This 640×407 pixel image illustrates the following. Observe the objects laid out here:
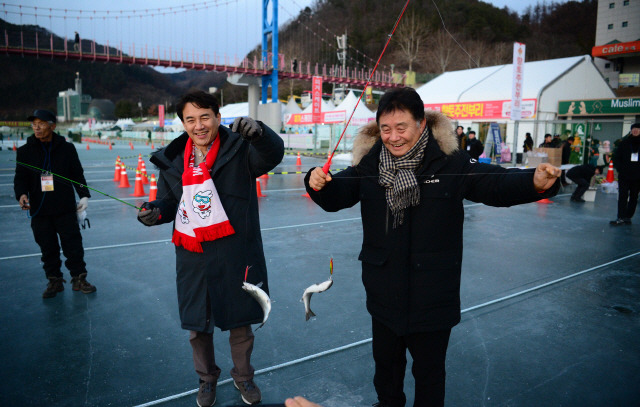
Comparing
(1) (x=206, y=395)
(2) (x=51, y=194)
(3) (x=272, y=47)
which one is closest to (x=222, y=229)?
(1) (x=206, y=395)

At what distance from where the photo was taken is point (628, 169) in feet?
23.4

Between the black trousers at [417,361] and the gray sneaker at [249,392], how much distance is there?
803mm

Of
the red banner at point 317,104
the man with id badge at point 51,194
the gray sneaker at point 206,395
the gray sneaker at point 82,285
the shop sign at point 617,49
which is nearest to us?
the gray sneaker at point 206,395

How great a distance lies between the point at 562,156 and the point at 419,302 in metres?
12.3

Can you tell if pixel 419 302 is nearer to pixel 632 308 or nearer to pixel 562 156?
pixel 632 308

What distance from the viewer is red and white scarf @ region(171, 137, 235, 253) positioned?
7.59ft

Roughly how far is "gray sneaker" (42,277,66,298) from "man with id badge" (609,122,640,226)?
8.48m

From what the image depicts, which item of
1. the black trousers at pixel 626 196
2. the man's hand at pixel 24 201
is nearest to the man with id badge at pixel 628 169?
the black trousers at pixel 626 196

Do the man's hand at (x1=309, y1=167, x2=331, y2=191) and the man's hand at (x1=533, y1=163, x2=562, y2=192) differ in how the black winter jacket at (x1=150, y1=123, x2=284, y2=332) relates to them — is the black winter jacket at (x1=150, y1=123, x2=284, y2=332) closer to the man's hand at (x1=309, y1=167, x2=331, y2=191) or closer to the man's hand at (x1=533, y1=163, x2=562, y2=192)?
the man's hand at (x1=309, y1=167, x2=331, y2=191)

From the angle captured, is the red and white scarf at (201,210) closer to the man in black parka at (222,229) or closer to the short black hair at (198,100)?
the man in black parka at (222,229)

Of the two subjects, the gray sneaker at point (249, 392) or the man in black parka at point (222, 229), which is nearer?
the man in black parka at point (222, 229)

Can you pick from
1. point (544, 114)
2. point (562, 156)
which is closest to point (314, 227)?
point (562, 156)

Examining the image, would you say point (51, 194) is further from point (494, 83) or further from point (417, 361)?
point (494, 83)

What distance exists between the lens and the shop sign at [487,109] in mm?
21406
